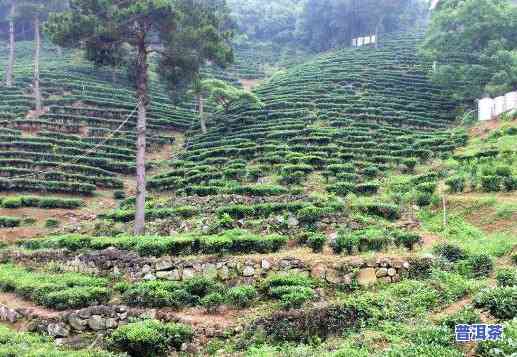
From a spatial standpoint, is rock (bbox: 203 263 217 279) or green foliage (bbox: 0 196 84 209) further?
green foliage (bbox: 0 196 84 209)

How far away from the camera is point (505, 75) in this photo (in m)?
30.4

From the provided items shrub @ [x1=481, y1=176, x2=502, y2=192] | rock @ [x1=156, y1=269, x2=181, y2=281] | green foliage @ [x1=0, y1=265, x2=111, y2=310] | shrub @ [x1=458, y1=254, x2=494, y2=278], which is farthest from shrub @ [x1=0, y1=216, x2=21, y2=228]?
shrub @ [x1=481, y1=176, x2=502, y2=192]

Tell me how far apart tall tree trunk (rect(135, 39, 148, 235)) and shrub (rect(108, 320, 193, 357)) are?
7.27 metres

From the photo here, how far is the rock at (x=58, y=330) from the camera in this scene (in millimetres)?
10992

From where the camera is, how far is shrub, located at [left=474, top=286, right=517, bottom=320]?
9823 mm

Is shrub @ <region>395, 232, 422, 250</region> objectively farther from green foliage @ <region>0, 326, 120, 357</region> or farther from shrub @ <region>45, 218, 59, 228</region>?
shrub @ <region>45, 218, 59, 228</region>

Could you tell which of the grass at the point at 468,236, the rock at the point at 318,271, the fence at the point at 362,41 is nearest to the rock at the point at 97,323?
the rock at the point at 318,271

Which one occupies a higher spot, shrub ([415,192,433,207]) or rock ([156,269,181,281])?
shrub ([415,192,433,207])

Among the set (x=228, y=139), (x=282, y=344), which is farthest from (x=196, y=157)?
(x=282, y=344)

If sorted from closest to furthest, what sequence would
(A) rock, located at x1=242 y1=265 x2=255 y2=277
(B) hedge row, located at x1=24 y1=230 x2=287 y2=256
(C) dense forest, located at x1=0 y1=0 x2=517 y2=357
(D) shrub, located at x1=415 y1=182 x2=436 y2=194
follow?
(C) dense forest, located at x1=0 y1=0 x2=517 y2=357
(A) rock, located at x1=242 y1=265 x2=255 y2=277
(B) hedge row, located at x1=24 y1=230 x2=287 y2=256
(D) shrub, located at x1=415 y1=182 x2=436 y2=194

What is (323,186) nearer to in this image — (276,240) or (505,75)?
(276,240)

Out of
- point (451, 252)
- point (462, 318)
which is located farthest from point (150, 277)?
point (451, 252)

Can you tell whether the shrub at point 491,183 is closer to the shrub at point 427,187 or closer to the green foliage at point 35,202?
the shrub at point 427,187

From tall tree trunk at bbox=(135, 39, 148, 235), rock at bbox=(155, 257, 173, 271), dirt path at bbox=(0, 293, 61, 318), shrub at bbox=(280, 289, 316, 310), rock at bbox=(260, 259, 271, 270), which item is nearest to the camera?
shrub at bbox=(280, 289, 316, 310)
